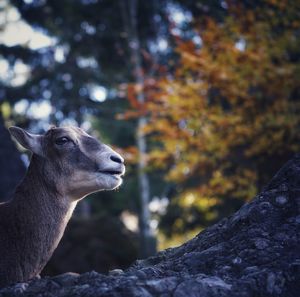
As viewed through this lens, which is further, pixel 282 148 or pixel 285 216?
pixel 282 148

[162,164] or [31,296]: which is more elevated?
[31,296]

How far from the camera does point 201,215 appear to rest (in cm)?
1916

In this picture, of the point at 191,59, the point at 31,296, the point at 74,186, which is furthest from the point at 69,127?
the point at 191,59

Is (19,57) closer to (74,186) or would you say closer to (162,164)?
(162,164)

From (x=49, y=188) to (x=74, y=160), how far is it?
39 centimetres

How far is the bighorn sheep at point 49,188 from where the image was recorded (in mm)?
4488

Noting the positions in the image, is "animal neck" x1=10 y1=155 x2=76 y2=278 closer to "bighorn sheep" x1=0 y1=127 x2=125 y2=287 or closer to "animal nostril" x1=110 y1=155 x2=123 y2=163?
"bighorn sheep" x1=0 y1=127 x2=125 y2=287

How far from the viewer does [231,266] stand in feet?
11.0

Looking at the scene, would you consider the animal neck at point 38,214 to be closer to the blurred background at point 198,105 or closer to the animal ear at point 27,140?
the animal ear at point 27,140

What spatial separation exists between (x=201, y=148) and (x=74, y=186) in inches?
186

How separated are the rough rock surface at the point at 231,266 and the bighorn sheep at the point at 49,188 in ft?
3.37

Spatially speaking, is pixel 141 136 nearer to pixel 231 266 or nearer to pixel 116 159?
pixel 116 159

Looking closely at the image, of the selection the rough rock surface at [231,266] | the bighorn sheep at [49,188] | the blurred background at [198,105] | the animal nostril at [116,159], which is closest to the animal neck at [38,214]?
the bighorn sheep at [49,188]

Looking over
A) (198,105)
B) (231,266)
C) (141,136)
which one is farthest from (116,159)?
(141,136)
